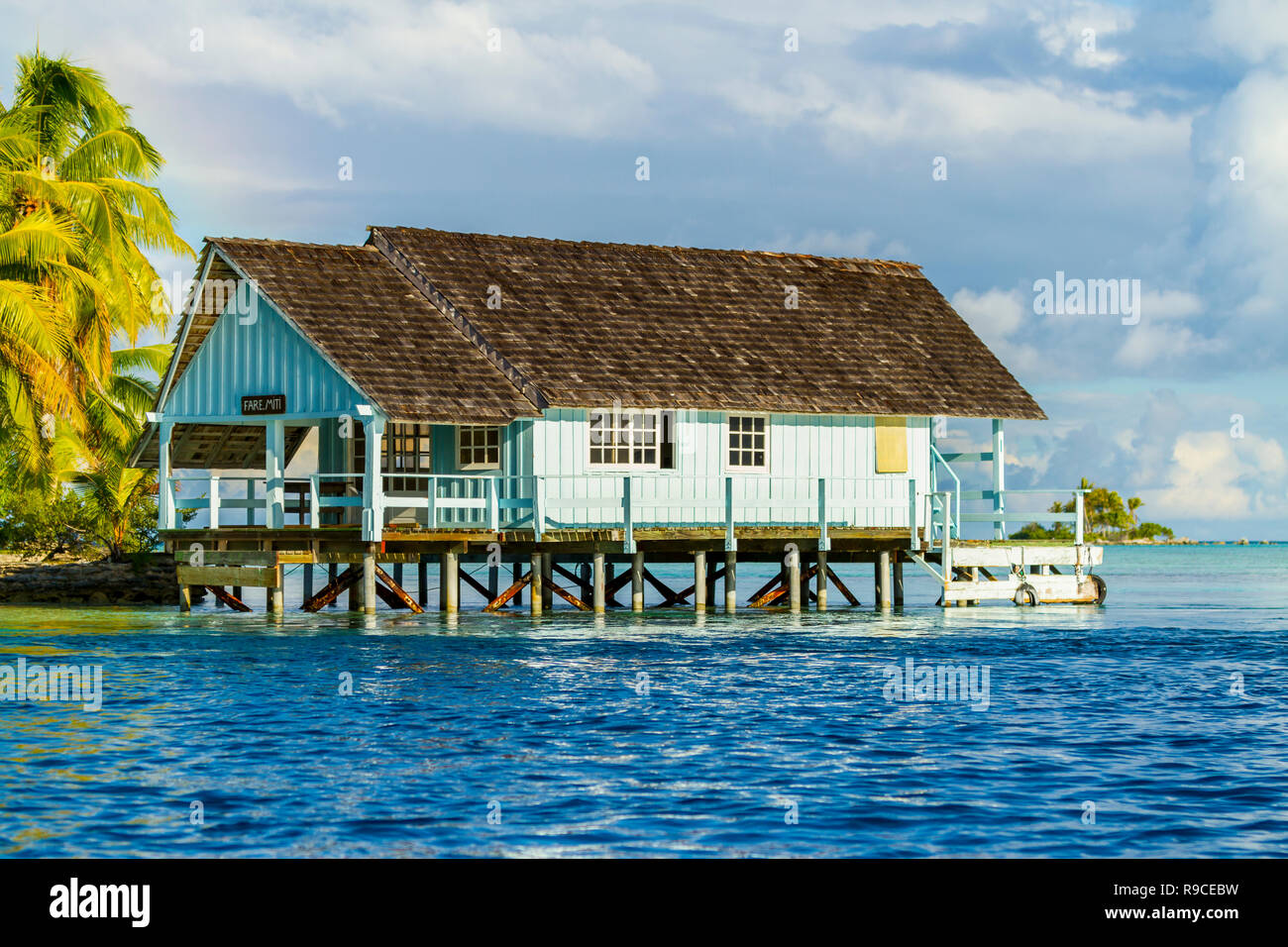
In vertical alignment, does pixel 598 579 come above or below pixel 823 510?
below

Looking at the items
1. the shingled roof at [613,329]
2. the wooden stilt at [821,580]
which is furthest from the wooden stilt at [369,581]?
the wooden stilt at [821,580]

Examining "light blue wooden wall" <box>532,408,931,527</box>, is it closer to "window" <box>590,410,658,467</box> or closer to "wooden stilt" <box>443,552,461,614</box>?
"window" <box>590,410,658,467</box>

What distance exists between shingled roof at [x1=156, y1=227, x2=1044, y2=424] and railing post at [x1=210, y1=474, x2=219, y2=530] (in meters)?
3.33

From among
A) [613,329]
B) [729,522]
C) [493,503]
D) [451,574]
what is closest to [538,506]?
[493,503]

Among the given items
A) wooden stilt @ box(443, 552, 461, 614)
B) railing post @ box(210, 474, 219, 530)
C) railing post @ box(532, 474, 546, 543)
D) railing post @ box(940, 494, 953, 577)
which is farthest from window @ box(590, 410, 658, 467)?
railing post @ box(210, 474, 219, 530)

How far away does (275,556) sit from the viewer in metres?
29.2

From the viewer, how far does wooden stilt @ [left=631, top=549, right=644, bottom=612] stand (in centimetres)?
3111

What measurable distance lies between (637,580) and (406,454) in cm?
511

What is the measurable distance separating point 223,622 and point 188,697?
11.7 m

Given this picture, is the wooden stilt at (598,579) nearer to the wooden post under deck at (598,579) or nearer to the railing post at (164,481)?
the wooden post under deck at (598,579)

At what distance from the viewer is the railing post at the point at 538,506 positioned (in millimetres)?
29047

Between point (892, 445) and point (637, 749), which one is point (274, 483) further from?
point (637, 749)

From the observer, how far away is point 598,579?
3095 cm
